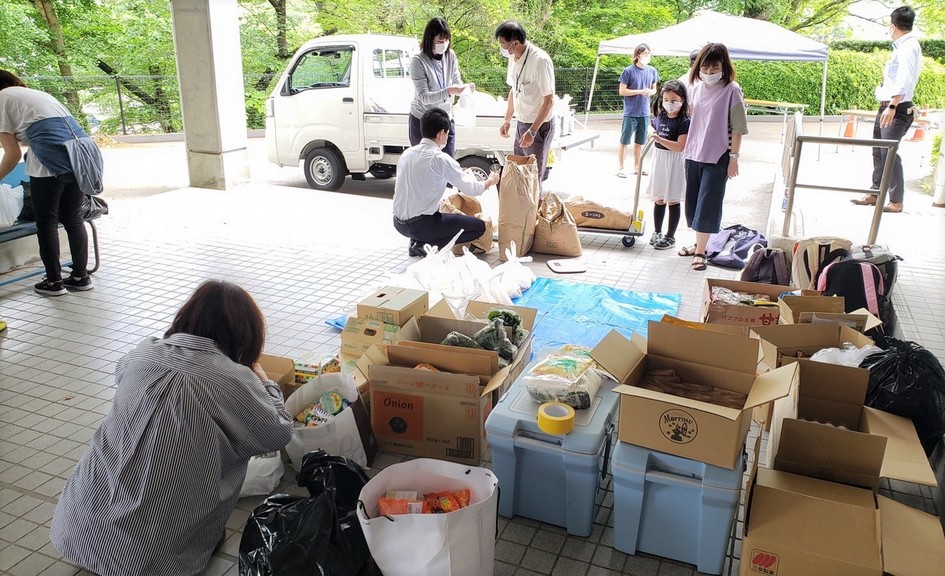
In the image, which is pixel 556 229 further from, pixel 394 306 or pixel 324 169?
pixel 324 169

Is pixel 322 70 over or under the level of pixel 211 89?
over

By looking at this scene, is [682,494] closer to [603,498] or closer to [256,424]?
[603,498]

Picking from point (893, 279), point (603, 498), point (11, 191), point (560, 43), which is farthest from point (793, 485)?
point (560, 43)

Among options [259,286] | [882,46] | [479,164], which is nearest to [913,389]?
[259,286]

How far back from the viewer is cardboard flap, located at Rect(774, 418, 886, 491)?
2320mm

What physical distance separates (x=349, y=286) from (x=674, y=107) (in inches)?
125

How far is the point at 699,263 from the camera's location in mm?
5863

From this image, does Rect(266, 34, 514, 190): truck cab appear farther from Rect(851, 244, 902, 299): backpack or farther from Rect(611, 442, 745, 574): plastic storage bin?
Rect(611, 442, 745, 574): plastic storage bin

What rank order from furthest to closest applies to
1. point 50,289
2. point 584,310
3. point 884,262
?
point 50,289, point 584,310, point 884,262

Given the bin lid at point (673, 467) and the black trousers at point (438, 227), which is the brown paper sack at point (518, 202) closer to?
the black trousers at point (438, 227)

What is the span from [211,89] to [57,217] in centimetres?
391

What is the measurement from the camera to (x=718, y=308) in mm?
3730

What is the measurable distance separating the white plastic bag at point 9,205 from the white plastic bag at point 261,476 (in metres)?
3.49

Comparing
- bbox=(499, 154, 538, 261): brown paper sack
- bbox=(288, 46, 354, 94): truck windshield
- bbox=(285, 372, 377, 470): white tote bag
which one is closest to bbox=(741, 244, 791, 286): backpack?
bbox=(499, 154, 538, 261): brown paper sack
